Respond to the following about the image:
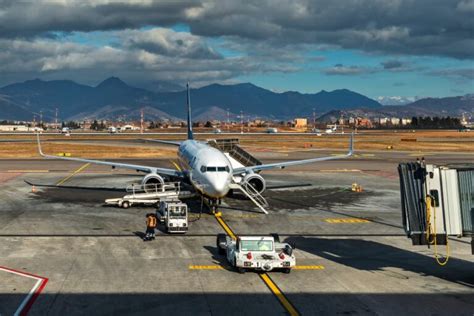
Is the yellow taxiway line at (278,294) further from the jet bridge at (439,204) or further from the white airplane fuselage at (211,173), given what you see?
the white airplane fuselage at (211,173)

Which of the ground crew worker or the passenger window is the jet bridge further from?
the ground crew worker

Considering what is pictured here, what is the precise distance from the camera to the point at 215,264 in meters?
26.3

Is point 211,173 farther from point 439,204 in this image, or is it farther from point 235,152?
point 235,152

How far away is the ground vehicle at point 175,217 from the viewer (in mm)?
33500

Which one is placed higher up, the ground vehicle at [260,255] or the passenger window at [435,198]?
the passenger window at [435,198]

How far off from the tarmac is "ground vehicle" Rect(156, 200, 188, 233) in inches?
29.2

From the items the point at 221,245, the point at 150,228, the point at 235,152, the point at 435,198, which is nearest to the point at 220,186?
the point at 150,228

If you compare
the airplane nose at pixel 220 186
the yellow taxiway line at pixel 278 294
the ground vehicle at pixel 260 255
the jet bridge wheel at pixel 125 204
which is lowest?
the yellow taxiway line at pixel 278 294

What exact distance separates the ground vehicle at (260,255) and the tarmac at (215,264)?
50 cm

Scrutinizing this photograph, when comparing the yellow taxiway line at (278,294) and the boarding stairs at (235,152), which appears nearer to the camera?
the yellow taxiway line at (278,294)

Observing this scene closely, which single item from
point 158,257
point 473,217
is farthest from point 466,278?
point 158,257

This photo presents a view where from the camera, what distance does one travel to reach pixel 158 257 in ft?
90.4

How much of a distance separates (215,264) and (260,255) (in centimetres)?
295

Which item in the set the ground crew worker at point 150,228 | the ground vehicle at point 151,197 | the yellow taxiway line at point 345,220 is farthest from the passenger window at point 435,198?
the ground vehicle at point 151,197
